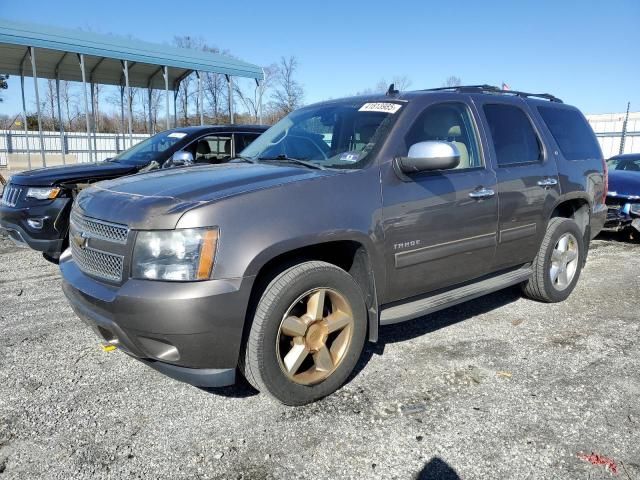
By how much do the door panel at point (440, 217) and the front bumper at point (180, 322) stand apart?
3.71 ft

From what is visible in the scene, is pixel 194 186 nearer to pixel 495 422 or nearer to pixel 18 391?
pixel 18 391

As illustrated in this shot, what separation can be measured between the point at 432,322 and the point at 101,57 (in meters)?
13.3

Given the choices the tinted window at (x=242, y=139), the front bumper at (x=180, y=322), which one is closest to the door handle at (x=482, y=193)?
the front bumper at (x=180, y=322)

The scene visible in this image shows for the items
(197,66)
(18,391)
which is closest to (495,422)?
(18,391)

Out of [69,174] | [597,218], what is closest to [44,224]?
[69,174]

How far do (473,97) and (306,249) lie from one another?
2.10m

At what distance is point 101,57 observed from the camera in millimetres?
13906

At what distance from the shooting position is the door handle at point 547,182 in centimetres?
429

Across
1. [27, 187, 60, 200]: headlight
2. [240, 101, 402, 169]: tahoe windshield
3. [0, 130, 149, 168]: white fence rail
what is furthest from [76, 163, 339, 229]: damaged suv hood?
[0, 130, 149, 168]: white fence rail

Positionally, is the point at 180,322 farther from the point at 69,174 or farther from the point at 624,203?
the point at 624,203

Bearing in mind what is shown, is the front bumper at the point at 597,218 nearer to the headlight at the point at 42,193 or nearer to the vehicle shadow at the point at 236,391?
the vehicle shadow at the point at 236,391

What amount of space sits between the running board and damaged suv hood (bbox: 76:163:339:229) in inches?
40.3

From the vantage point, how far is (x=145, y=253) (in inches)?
98.0

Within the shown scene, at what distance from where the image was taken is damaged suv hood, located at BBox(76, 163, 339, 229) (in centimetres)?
252
